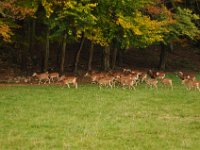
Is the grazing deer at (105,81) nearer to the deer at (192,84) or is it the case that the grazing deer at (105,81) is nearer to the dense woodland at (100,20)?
the deer at (192,84)

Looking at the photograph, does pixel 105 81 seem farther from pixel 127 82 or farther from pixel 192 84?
pixel 192 84

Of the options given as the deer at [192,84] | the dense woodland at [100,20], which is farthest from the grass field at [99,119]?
the dense woodland at [100,20]

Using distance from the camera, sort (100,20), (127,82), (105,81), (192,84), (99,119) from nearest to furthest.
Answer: (99,119) → (192,84) → (127,82) → (105,81) → (100,20)

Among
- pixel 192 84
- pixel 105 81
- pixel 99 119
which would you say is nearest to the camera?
pixel 99 119

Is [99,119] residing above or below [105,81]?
below

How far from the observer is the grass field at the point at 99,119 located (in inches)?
504

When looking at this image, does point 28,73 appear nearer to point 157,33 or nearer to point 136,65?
point 157,33

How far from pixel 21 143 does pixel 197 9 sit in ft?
102

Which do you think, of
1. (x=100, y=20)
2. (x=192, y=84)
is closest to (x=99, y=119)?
(x=192, y=84)

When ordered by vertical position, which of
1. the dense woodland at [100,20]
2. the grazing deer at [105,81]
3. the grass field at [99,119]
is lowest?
the grass field at [99,119]

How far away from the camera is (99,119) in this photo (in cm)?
1597

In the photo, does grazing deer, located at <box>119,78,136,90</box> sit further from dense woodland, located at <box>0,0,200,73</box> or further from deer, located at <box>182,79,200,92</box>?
dense woodland, located at <box>0,0,200,73</box>

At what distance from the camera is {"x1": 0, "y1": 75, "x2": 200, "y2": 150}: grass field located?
1279 cm

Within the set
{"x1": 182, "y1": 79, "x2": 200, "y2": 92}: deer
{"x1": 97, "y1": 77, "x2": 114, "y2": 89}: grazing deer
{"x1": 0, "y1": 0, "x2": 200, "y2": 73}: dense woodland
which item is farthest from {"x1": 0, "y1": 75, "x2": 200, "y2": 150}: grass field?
{"x1": 0, "y1": 0, "x2": 200, "y2": 73}: dense woodland
